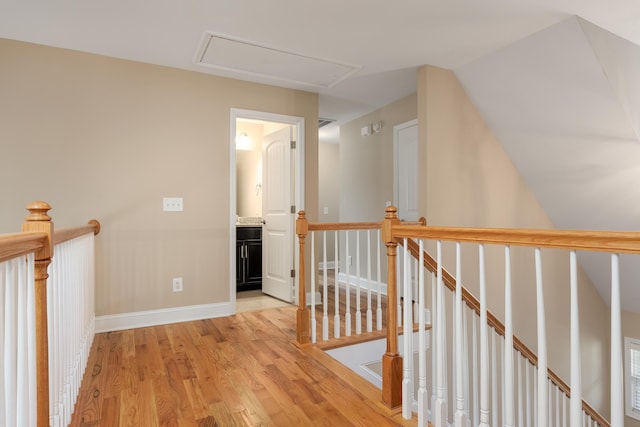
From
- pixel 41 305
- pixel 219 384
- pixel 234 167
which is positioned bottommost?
pixel 219 384

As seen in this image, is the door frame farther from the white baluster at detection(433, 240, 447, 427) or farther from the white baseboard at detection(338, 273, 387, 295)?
the white baluster at detection(433, 240, 447, 427)

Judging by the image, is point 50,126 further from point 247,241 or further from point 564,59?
point 564,59

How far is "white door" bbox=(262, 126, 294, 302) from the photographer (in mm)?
4023

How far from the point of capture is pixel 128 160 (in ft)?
10.3

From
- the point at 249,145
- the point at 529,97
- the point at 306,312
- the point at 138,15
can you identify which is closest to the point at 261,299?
the point at 306,312

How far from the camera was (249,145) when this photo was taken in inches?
212

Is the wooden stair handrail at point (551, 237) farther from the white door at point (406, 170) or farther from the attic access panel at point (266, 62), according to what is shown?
the white door at point (406, 170)

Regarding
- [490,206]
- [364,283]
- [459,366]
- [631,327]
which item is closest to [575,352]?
[459,366]

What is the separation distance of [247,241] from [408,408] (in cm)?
326

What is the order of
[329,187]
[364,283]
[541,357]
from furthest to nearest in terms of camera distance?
[329,187] < [364,283] < [541,357]

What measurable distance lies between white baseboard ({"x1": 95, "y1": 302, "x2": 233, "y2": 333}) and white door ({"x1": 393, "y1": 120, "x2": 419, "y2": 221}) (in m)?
2.36

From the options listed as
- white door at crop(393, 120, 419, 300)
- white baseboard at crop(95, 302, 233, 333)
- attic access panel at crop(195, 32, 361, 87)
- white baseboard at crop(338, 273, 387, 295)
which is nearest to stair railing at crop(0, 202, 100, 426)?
white baseboard at crop(95, 302, 233, 333)

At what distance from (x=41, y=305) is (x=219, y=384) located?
3.98 ft

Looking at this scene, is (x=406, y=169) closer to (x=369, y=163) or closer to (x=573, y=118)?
(x=369, y=163)
